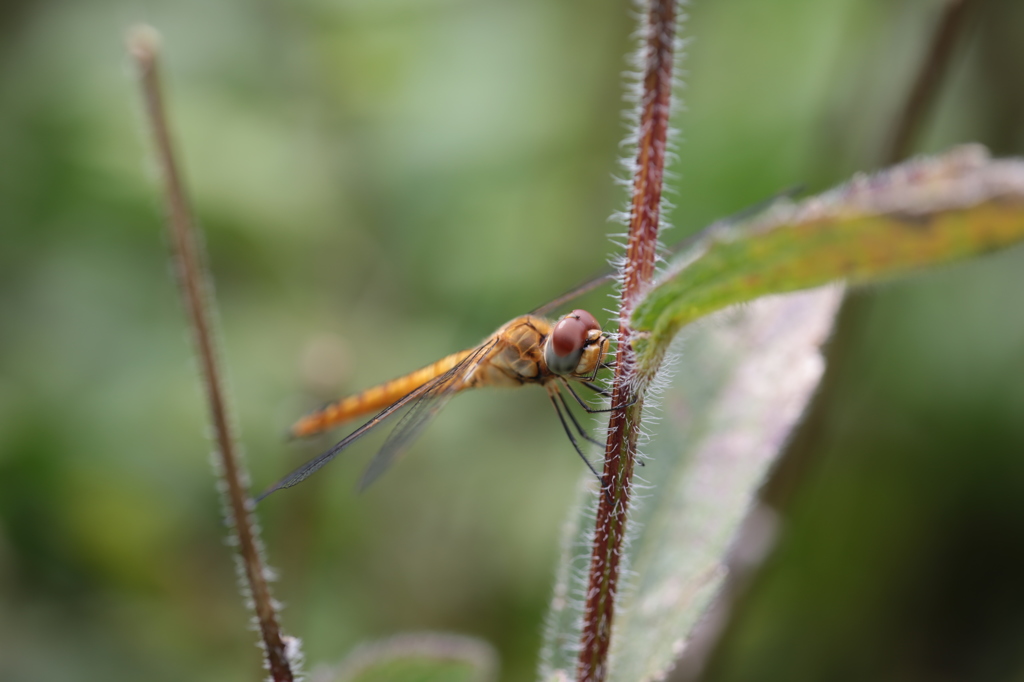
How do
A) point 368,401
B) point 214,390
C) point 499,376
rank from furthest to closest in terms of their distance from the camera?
point 368,401 → point 499,376 → point 214,390

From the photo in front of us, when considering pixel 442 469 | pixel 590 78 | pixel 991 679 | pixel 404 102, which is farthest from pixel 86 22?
pixel 991 679

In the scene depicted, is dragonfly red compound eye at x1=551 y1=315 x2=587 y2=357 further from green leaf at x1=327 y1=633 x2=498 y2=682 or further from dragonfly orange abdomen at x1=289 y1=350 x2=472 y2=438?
green leaf at x1=327 y1=633 x2=498 y2=682

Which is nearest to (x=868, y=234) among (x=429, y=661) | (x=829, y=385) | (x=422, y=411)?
(x=429, y=661)

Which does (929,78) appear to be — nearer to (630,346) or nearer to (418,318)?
(630,346)

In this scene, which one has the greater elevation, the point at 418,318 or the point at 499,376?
the point at 418,318

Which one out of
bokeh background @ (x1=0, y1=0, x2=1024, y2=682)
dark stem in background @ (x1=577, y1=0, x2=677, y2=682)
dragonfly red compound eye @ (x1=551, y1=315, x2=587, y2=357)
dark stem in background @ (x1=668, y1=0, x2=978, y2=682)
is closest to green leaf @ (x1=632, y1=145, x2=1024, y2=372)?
dark stem in background @ (x1=577, y1=0, x2=677, y2=682)

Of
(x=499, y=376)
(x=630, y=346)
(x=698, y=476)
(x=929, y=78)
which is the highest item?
(x=929, y=78)

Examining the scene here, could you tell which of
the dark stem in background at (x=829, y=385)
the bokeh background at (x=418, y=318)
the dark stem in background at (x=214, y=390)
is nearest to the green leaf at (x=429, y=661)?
the dark stem in background at (x=214, y=390)

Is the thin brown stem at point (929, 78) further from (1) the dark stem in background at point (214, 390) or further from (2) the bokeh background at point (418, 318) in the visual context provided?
(1) the dark stem in background at point (214, 390)
